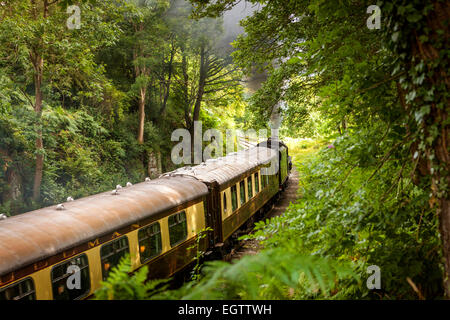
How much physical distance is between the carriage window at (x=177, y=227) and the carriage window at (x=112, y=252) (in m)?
1.48

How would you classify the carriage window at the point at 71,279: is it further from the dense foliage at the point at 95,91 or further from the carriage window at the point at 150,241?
the dense foliage at the point at 95,91

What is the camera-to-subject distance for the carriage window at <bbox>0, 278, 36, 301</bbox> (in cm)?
397

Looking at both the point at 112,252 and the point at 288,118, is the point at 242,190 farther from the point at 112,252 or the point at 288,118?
the point at 112,252

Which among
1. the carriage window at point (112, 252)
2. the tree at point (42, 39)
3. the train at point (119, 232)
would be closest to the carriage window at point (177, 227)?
the train at point (119, 232)

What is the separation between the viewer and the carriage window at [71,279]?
4.67 m

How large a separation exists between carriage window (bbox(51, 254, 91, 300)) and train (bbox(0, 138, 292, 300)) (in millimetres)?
14

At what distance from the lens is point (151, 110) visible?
23375mm

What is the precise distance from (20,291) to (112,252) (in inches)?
67.1

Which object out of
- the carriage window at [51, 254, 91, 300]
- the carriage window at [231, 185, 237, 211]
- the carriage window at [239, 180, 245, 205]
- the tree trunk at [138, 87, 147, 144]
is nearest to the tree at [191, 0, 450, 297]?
the carriage window at [51, 254, 91, 300]

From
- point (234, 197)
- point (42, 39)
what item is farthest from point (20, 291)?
point (42, 39)

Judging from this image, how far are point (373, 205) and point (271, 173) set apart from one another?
13630 mm
